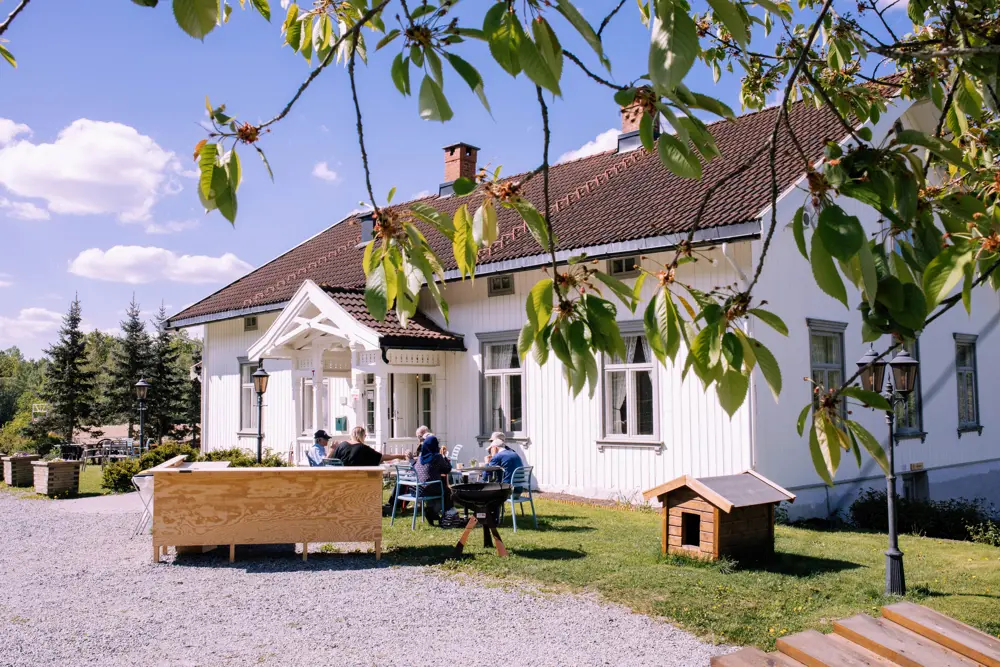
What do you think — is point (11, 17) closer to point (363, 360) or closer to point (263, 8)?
point (263, 8)

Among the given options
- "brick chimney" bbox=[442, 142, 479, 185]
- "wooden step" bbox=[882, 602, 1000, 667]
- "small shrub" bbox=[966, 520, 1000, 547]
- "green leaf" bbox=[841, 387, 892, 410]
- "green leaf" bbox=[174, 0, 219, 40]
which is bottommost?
"small shrub" bbox=[966, 520, 1000, 547]

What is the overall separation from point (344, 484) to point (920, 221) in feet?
26.1

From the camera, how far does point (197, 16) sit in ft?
4.93

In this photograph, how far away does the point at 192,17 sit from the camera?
150 centimetres

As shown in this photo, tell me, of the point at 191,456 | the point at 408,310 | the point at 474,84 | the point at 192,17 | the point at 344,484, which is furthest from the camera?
the point at 191,456

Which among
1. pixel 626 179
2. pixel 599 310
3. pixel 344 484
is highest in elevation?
pixel 626 179

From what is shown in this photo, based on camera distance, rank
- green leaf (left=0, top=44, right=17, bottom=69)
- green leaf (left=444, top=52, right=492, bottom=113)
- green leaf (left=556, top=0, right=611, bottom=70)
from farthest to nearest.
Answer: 1. green leaf (left=0, top=44, right=17, bottom=69)
2. green leaf (left=444, top=52, right=492, bottom=113)
3. green leaf (left=556, top=0, right=611, bottom=70)

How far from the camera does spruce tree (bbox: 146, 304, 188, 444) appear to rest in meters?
36.7

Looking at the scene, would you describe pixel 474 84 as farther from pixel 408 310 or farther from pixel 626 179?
pixel 626 179

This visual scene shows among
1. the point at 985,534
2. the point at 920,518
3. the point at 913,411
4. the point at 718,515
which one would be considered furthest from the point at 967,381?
the point at 718,515

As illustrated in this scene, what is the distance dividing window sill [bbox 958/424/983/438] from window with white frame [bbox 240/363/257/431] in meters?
15.8

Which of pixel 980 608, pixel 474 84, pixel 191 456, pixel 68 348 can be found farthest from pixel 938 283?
pixel 68 348

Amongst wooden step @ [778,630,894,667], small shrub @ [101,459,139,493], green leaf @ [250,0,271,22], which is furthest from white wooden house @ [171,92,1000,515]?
green leaf @ [250,0,271,22]

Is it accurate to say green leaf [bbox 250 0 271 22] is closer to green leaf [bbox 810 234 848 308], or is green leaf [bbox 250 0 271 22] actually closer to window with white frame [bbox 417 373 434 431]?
green leaf [bbox 810 234 848 308]
